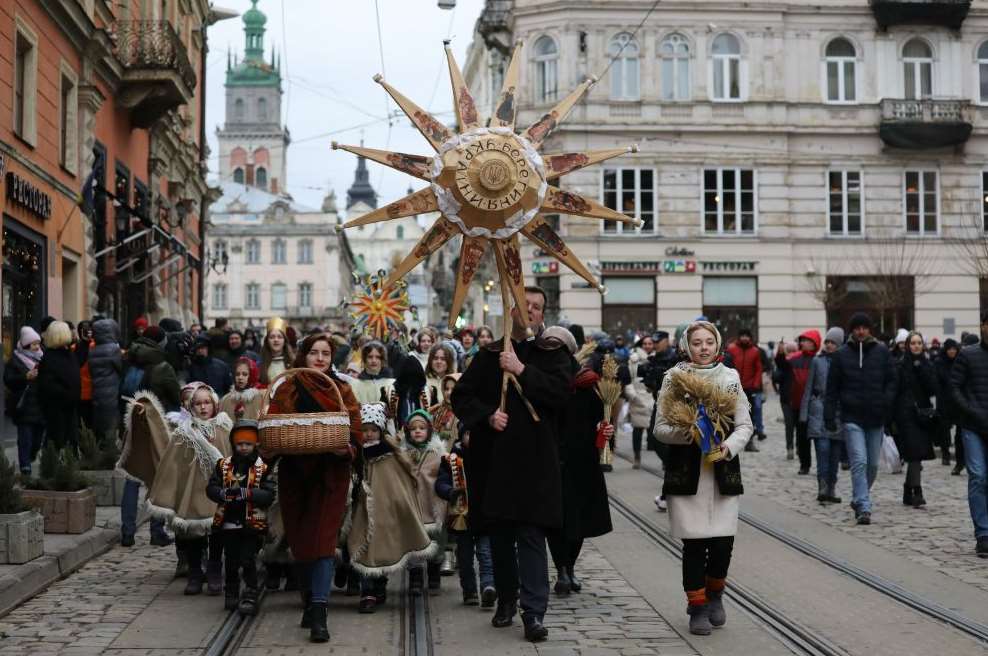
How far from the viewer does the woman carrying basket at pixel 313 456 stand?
773cm

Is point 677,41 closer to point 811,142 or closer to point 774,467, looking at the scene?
point 811,142

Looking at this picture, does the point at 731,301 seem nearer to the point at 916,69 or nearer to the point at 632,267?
the point at 632,267

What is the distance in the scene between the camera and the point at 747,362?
66.2 ft

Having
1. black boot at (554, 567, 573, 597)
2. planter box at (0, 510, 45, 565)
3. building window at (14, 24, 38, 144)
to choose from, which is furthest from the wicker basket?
building window at (14, 24, 38, 144)

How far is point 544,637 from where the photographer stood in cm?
779

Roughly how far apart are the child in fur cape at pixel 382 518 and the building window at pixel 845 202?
104 ft

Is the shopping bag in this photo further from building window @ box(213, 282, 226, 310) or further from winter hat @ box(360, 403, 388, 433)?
building window @ box(213, 282, 226, 310)

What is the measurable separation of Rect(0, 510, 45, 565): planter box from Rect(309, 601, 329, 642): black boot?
2.95 meters

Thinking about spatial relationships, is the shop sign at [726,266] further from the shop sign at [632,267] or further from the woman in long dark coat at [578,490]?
the woman in long dark coat at [578,490]

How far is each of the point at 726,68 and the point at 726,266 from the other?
5802mm

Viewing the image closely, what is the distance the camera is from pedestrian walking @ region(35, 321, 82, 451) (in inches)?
581

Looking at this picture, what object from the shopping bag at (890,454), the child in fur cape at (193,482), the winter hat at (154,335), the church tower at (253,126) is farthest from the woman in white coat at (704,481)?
the church tower at (253,126)

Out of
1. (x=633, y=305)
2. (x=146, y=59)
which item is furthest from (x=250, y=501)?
(x=633, y=305)

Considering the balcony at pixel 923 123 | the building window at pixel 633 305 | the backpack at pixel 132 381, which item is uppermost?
the balcony at pixel 923 123
